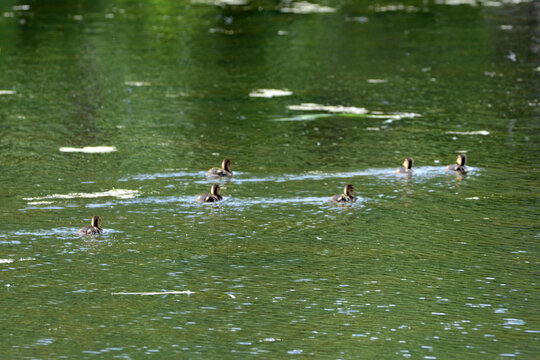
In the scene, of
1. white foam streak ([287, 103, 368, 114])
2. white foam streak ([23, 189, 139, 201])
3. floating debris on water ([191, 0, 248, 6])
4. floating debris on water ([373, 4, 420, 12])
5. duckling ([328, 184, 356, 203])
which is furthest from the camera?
floating debris on water ([191, 0, 248, 6])

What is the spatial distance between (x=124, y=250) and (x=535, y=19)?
2331 centimetres

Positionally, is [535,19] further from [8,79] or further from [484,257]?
[484,257]

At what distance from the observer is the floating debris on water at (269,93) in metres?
19.7

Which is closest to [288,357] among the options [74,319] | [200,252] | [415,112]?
[74,319]

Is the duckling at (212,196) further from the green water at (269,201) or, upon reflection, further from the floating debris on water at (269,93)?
the floating debris on water at (269,93)

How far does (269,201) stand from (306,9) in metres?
22.6

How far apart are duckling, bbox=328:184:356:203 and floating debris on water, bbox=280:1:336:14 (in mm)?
21530

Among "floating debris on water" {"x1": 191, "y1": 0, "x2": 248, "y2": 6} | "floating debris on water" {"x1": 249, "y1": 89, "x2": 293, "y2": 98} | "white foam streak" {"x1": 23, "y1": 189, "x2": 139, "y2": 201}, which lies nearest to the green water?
"white foam streak" {"x1": 23, "y1": 189, "x2": 139, "y2": 201}

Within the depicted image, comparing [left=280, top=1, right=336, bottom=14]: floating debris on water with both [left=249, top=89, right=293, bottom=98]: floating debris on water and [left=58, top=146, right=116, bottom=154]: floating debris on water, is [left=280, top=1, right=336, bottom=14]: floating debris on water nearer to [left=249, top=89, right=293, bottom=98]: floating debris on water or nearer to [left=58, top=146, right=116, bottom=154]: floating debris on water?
[left=249, top=89, right=293, bottom=98]: floating debris on water

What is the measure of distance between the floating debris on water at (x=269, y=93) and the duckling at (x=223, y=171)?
596 cm

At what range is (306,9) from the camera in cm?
3450

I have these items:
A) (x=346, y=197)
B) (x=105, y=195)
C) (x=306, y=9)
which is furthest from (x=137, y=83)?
(x=306, y=9)

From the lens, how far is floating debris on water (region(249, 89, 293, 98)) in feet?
64.7

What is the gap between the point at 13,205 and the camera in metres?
12.3
